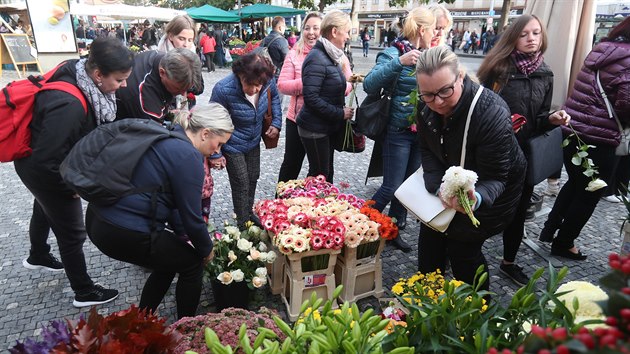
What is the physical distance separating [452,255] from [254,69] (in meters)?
1.84

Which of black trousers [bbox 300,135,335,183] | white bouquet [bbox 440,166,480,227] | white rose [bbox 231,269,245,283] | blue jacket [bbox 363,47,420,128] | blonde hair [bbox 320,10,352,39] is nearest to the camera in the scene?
white bouquet [bbox 440,166,480,227]

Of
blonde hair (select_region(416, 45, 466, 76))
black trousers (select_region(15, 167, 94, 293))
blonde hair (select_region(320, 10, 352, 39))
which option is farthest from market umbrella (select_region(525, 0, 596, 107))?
black trousers (select_region(15, 167, 94, 293))

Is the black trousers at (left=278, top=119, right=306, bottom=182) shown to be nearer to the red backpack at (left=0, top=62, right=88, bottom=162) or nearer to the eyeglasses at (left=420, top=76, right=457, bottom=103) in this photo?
the red backpack at (left=0, top=62, right=88, bottom=162)

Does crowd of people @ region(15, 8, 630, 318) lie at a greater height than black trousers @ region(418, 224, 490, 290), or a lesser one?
greater

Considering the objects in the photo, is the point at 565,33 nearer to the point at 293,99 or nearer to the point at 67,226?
the point at 293,99

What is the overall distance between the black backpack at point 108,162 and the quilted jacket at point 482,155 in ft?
4.52

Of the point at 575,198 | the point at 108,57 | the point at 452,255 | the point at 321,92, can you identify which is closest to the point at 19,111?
the point at 108,57

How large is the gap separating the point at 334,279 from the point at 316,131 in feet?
4.43

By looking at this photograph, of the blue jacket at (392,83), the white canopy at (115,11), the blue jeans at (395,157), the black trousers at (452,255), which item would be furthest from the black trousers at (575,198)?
the white canopy at (115,11)

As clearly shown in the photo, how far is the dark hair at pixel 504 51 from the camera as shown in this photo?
9.21ft

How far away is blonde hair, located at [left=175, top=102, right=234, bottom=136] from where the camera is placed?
7.64ft

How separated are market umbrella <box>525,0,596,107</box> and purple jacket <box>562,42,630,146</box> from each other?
1.99 feet

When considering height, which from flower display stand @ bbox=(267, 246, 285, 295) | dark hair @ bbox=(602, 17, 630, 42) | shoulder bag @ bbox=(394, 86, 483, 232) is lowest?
flower display stand @ bbox=(267, 246, 285, 295)

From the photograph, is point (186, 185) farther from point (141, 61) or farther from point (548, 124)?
point (548, 124)
